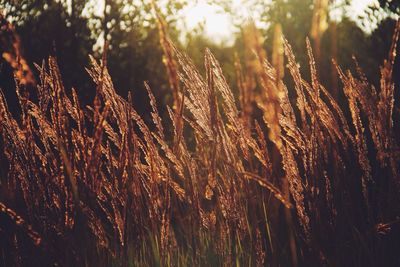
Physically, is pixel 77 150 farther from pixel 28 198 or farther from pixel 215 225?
pixel 215 225

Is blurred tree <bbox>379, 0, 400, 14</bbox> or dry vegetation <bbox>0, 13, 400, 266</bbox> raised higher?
blurred tree <bbox>379, 0, 400, 14</bbox>

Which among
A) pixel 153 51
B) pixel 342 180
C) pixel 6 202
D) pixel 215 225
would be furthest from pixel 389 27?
pixel 6 202

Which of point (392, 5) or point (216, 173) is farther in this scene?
point (392, 5)

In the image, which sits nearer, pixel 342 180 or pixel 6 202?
pixel 342 180

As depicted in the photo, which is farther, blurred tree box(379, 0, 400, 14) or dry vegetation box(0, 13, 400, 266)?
blurred tree box(379, 0, 400, 14)


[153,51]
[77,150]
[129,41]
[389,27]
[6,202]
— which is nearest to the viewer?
[77,150]

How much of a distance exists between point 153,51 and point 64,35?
1236 mm

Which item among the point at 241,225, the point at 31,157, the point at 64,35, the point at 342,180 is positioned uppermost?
the point at 64,35

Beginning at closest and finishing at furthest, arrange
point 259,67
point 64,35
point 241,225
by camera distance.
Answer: point 259,67, point 241,225, point 64,35

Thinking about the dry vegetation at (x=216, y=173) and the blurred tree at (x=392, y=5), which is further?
the blurred tree at (x=392, y=5)

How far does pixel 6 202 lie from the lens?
2221mm

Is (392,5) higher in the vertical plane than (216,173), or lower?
higher

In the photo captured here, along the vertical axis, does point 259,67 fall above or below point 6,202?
below

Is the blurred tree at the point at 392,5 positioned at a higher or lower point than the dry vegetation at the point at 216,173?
higher
